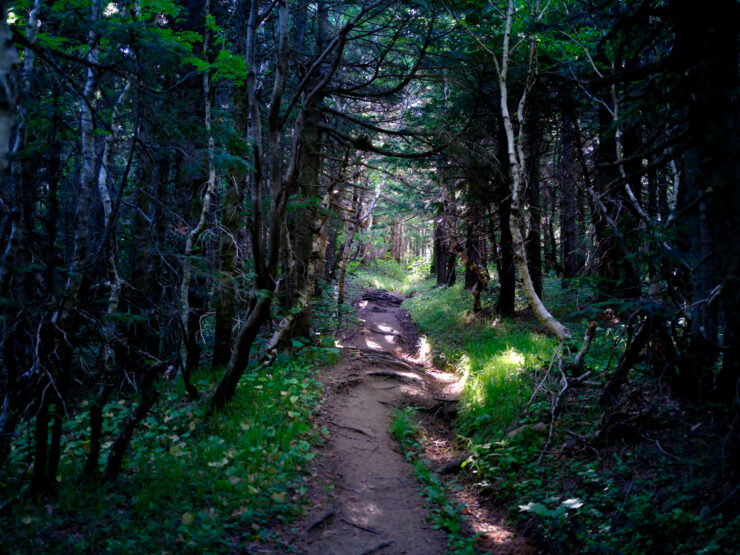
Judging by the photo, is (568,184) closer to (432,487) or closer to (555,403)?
(555,403)

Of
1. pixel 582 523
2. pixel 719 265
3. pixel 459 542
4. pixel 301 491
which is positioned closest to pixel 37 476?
pixel 301 491

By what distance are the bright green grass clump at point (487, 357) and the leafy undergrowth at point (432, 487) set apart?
95 cm

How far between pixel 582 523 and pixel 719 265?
2803mm

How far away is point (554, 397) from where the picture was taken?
253 inches

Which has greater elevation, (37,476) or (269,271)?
(269,271)

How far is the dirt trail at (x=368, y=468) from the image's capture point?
4680 mm

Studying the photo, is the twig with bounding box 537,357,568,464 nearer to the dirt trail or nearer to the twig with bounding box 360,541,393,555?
the dirt trail

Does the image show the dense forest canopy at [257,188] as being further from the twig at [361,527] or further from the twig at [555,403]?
the twig at [361,527]

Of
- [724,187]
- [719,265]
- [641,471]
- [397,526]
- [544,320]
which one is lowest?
[397,526]

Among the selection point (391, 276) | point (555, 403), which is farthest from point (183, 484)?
point (391, 276)

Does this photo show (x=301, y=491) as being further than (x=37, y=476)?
Yes

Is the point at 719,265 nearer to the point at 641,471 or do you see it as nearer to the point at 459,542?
the point at 641,471

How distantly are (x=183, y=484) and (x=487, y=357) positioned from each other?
6976 mm

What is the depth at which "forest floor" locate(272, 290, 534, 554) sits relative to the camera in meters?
4.67
